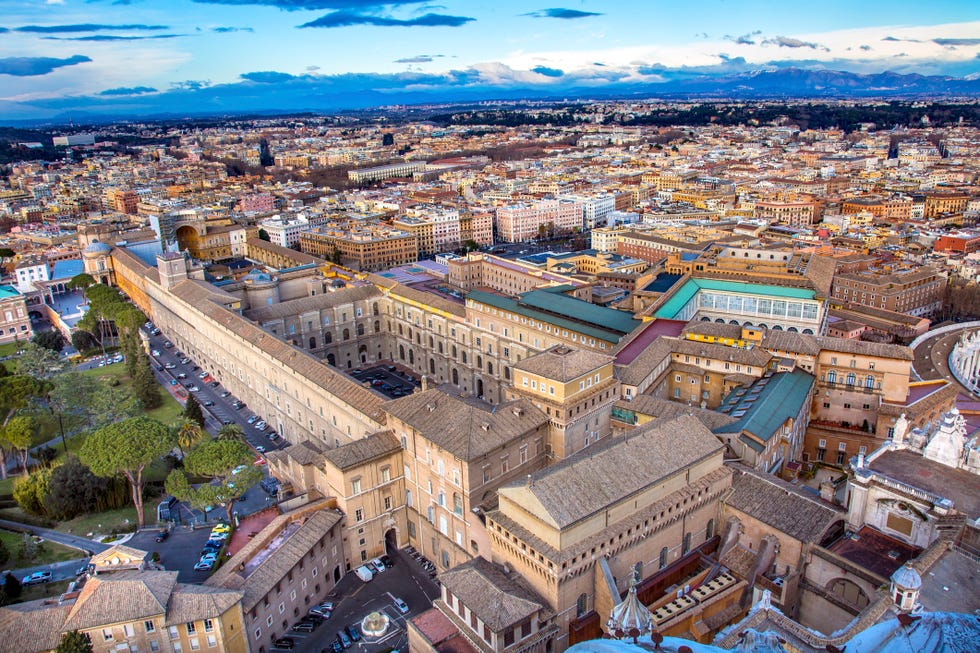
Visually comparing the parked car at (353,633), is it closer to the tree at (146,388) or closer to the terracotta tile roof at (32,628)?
the terracotta tile roof at (32,628)

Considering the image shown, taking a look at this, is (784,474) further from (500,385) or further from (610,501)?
(500,385)

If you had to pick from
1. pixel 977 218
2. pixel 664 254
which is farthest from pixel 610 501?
pixel 977 218

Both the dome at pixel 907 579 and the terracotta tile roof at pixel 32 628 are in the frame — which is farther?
the terracotta tile roof at pixel 32 628

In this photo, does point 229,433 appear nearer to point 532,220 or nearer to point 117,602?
point 117,602

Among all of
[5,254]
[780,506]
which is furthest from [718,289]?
[5,254]

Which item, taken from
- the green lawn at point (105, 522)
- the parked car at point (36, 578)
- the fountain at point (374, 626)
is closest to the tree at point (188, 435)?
the green lawn at point (105, 522)

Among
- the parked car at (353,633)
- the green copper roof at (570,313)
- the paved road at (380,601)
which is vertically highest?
the green copper roof at (570,313)

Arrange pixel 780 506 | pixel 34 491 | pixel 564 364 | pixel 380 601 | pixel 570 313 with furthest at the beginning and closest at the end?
pixel 570 313
pixel 34 491
pixel 564 364
pixel 380 601
pixel 780 506
